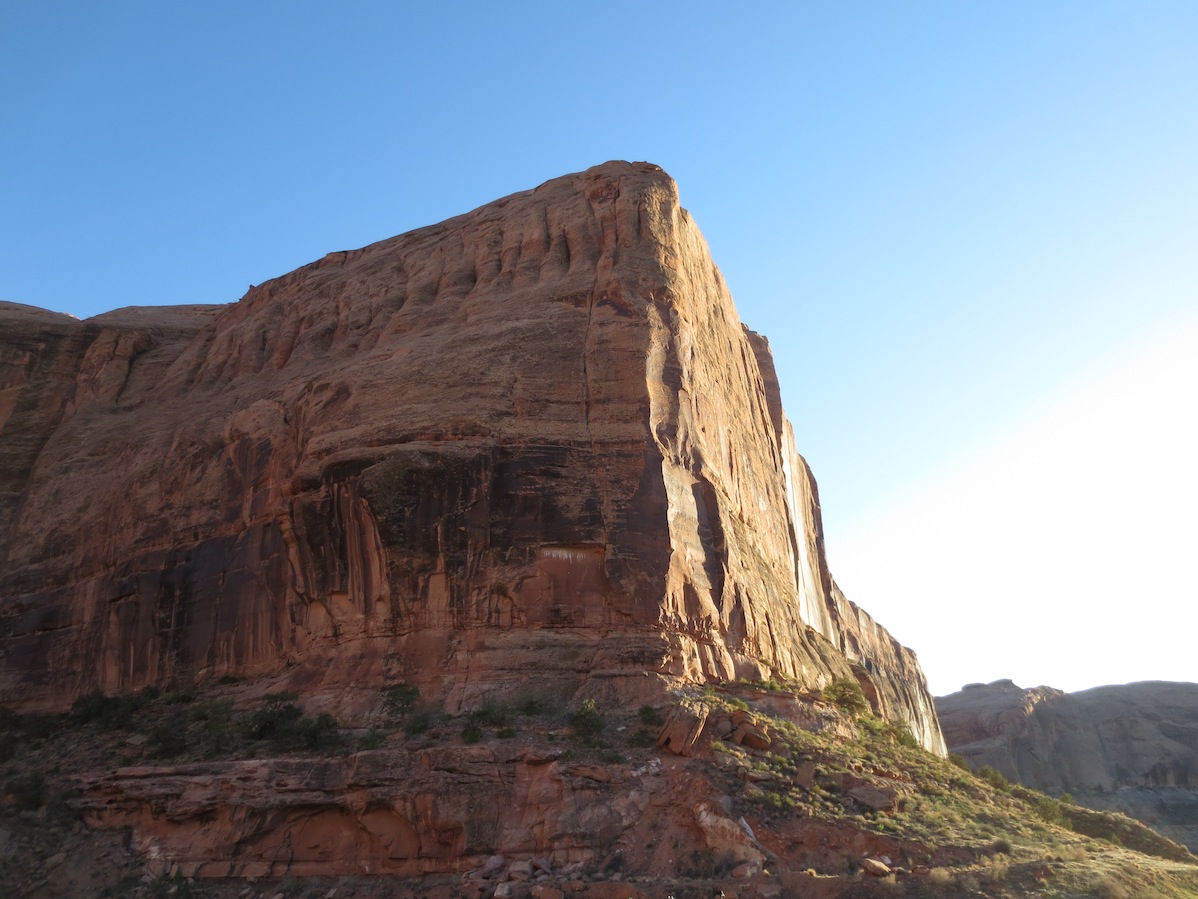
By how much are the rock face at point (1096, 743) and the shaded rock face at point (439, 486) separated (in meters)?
42.8

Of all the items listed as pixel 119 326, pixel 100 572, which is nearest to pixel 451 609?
pixel 100 572

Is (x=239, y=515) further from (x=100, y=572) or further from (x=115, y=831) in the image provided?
(x=115, y=831)

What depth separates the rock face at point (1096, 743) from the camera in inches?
3314

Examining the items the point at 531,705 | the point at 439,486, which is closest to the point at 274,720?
the point at 531,705

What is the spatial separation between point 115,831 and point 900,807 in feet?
65.5

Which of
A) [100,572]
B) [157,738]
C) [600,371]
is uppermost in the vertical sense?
[600,371]

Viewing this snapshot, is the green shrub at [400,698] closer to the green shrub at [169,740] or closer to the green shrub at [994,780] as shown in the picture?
the green shrub at [169,740]

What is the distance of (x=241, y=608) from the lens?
3675cm

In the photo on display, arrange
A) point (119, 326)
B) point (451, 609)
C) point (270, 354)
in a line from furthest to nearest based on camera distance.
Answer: point (119, 326), point (270, 354), point (451, 609)

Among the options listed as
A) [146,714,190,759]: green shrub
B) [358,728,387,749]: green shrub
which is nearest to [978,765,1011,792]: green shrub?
[358,728,387,749]: green shrub

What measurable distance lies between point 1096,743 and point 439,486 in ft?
258

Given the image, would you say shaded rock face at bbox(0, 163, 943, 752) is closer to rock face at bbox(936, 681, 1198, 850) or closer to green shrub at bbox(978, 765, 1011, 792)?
green shrub at bbox(978, 765, 1011, 792)

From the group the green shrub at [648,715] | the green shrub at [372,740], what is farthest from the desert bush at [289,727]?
the green shrub at [648,715]

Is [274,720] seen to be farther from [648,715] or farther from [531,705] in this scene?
[648,715]
